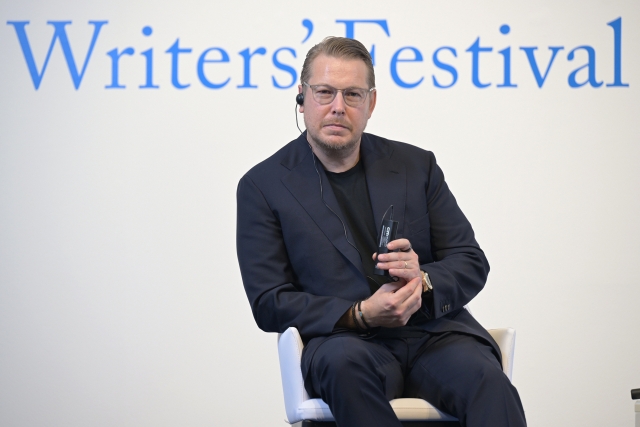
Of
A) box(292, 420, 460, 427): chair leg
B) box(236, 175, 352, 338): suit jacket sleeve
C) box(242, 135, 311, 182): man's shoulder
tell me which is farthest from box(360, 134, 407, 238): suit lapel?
box(292, 420, 460, 427): chair leg

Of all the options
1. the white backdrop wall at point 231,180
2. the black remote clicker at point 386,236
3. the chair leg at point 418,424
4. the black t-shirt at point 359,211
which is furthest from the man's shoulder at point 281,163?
the white backdrop wall at point 231,180

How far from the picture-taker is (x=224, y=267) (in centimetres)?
385

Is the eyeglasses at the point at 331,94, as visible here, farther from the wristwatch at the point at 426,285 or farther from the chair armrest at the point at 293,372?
the chair armrest at the point at 293,372

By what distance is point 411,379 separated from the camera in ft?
7.79

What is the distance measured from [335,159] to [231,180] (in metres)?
1.28

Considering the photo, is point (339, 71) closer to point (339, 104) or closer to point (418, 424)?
point (339, 104)

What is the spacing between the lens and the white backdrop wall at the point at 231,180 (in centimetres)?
380

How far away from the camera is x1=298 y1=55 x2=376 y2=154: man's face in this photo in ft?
8.41

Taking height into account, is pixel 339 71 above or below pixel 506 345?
above

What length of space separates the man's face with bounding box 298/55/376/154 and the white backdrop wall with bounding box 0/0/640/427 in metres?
1.22

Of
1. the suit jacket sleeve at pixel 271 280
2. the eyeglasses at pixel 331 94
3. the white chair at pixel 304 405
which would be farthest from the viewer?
the eyeglasses at pixel 331 94

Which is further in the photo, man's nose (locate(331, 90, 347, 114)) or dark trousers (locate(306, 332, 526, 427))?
man's nose (locate(331, 90, 347, 114))

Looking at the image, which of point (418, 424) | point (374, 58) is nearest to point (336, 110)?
point (418, 424)

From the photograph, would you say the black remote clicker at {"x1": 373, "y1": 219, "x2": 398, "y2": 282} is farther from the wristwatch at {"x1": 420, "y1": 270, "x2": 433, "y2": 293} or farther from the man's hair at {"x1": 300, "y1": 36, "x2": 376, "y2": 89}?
the man's hair at {"x1": 300, "y1": 36, "x2": 376, "y2": 89}
